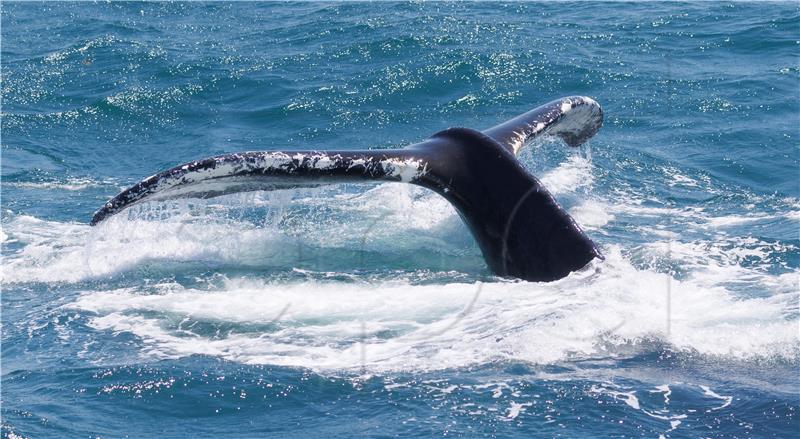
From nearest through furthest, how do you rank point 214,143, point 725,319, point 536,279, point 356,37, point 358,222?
point 725,319, point 536,279, point 358,222, point 214,143, point 356,37

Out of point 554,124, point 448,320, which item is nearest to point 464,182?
point 448,320

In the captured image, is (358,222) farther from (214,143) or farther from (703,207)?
(214,143)

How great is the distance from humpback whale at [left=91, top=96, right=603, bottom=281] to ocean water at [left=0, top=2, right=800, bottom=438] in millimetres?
282

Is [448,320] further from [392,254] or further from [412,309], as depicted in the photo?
[392,254]

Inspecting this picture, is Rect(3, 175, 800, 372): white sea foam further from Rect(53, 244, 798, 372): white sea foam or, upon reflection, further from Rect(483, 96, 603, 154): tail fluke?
Rect(483, 96, 603, 154): tail fluke

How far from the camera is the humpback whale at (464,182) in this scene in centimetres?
937

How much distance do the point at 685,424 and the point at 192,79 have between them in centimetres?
1794

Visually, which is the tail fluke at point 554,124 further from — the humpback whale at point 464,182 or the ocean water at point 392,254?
the ocean water at point 392,254

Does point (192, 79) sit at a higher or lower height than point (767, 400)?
higher

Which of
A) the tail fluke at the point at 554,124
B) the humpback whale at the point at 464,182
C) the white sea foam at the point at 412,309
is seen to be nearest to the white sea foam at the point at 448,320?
the white sea foam at the point at 412,309

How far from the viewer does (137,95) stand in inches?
878

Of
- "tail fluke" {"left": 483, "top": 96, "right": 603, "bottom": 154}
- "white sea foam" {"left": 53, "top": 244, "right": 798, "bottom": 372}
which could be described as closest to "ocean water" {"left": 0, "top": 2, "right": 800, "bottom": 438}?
"white sea foam" {"left": 53, "top": 244, "right": 798, "bottom": 372}

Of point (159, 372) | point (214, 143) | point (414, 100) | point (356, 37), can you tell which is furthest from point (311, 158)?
point (356, 37)

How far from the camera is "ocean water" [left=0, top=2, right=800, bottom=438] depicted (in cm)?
799
